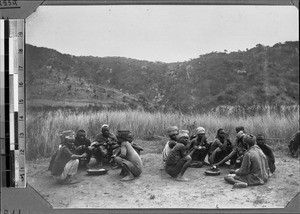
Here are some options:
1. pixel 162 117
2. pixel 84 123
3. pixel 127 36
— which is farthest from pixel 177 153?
pixel 127 36

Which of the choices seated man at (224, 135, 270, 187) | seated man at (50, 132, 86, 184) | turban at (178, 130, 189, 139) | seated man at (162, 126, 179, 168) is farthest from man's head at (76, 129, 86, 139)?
seated man at (224, 135, 270, 187)

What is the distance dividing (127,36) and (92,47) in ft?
1.83

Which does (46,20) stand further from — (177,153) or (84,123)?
(177,153)

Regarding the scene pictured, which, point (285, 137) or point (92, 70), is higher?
point (92, 70)

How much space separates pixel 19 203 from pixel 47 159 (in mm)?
791

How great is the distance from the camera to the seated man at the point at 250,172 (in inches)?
253

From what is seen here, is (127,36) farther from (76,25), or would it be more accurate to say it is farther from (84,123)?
(84,123)

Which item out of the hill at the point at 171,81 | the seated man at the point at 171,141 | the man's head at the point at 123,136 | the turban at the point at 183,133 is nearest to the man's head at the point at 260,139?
the hill at the point at 171,81

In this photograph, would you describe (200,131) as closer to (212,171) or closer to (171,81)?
(212,171)

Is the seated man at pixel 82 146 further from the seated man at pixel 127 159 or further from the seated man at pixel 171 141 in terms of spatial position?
the seated man at pixel 171 141

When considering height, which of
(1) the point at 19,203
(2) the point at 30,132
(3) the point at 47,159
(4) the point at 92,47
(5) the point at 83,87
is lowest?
(1) the point at 19,203

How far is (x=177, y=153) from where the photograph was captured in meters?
6.49

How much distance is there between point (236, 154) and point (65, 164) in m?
2.58

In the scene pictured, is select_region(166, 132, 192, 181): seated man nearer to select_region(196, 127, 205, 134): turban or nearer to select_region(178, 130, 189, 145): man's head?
select_region(178, 130, 189, 145): man's head
